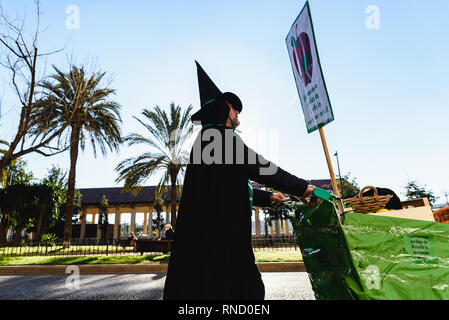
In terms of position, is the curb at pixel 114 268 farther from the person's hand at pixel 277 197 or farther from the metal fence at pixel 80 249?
the person's hand at pixel 277 197

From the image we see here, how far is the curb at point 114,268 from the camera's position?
849 centimetres

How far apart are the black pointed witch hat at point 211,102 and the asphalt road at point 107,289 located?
3774 mm

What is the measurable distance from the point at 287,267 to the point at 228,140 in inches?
305

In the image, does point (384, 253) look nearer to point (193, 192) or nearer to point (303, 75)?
point (193, 192)

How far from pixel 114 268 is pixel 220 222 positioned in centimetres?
830

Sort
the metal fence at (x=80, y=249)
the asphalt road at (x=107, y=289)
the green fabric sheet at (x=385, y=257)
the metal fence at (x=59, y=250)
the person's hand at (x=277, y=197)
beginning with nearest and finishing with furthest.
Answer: the green fabric sheet at (x=385, y=257) → the person's hand at (x=277, y=197) → the asphalt road at (x=107, y=289) → the metal fence at (x=59, y=250) → the metal fence at (x=80, y=249)

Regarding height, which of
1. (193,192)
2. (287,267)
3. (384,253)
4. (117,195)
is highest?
(117,195)

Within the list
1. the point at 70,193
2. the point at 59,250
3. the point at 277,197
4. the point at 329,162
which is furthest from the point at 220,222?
the point at 70,193

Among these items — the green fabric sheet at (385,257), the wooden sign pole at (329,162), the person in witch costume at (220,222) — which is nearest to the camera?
the green fabric sheet at (385,257)

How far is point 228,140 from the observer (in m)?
1.86

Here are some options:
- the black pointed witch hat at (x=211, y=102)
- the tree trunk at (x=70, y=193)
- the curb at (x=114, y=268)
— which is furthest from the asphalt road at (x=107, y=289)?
the tree trunk at (x=70, y=193)
